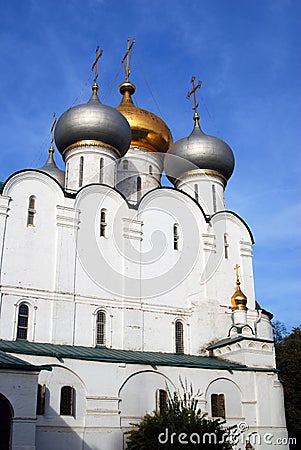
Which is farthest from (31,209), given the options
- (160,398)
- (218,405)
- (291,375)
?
(291,375)

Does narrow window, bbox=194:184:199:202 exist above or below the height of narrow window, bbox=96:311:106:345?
above

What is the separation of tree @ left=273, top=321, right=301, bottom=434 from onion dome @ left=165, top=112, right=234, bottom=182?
23.6 ft

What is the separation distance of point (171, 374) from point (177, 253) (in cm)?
411

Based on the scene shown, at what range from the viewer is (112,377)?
490 inches

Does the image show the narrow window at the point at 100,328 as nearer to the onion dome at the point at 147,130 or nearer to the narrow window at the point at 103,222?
the narrow window at the point at 103,222

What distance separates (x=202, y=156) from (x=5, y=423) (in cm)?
1213

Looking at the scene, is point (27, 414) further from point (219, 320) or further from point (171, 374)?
point (219, 320)

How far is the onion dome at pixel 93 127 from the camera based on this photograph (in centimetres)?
1684

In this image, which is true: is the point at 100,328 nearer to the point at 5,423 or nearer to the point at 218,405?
the point at 218,405

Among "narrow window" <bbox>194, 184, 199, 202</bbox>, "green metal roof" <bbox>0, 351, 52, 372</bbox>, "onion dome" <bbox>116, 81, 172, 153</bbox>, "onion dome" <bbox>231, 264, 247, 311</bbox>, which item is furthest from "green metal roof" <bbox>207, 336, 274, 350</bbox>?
"onion dome" <bbox>116, 81, 172, 153</bbox>

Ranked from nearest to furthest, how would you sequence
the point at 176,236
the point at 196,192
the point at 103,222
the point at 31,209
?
the point at 31,209 → the point at 103,222 → the point at 176,236 → the point at 196,192

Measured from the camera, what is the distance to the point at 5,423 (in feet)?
32.6

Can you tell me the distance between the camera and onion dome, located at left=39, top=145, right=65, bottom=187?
19786 mm

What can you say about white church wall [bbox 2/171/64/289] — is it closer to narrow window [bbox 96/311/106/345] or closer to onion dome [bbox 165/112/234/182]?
narrow window [bbox 96/311/106/345]
